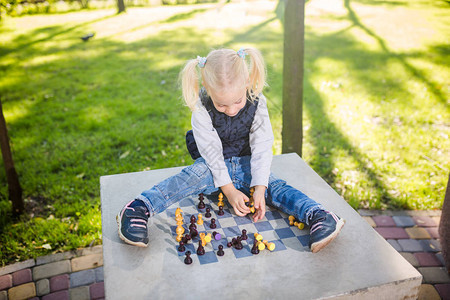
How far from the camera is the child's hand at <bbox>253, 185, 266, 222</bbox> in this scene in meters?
2.30

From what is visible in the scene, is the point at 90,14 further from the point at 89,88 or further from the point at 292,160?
the point at 292,160

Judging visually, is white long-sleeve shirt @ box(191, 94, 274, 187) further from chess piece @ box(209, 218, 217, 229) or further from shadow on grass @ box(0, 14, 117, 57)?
shadow on grass @ box(0, 14, 117, 57)

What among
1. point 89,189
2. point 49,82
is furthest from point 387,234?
point 49,82

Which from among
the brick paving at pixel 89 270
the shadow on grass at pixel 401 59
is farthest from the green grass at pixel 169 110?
the brick paving at pixel 89 270

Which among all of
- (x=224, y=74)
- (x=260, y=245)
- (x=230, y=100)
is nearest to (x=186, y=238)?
(x=260, y=245)

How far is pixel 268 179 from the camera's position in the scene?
2529 mm

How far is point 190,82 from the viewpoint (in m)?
2.46

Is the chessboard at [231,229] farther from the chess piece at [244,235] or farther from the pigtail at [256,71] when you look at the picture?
the pigtail at [256,71]

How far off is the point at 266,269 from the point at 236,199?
57 centimetres

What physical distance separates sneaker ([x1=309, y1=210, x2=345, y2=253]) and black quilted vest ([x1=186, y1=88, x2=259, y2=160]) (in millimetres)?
844

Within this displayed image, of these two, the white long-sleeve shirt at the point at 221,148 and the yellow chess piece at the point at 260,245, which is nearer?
the yellow chess piece at the point at 260,245

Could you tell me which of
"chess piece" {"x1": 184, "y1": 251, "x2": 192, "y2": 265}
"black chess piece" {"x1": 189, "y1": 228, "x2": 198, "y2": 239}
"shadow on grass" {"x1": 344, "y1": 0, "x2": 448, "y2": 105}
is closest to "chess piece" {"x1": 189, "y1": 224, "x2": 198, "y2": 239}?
"black chess piece" {"x1": 189, "y1": 228, "x2": 198, "y2": 239}

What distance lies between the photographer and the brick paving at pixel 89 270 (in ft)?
8.38

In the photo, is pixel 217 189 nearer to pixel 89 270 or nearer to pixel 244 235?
pixel 244 235
